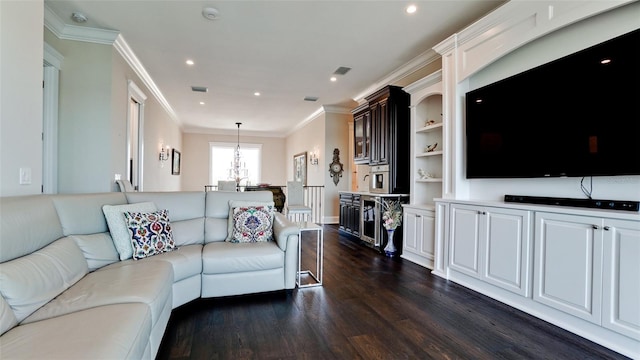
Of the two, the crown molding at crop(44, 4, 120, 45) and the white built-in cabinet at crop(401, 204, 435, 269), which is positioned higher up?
the crown molding at crop(44, 4, 120, 45)

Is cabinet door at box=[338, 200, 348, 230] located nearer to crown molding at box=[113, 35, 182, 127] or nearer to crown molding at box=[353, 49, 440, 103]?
crown molding at box=[353, 49, 440, 103]

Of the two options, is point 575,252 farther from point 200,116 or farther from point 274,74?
point 200,116

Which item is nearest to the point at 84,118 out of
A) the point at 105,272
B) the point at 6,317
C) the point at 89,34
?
the point at 89,34

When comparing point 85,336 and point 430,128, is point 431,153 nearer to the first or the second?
point 430,128

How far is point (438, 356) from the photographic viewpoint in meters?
1.80

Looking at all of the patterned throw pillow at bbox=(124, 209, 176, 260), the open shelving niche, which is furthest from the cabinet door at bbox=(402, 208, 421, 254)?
the patterned throw pillow at bbox=(124, 209, 176, 260)

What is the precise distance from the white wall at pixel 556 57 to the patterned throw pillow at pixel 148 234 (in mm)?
3260

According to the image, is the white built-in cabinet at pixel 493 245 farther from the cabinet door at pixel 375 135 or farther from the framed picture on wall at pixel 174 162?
the framed picture on wall at pixel 174 162

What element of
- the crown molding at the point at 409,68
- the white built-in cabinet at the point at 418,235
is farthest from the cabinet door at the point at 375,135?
the white built-in cabinet at the point at 418,235

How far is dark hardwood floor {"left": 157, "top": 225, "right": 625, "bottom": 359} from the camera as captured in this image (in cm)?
184

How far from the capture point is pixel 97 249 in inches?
85.3

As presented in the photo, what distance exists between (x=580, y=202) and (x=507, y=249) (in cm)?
66

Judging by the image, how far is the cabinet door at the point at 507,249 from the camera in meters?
2.41

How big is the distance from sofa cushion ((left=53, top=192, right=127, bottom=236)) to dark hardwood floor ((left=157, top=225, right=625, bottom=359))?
0.97 meters
